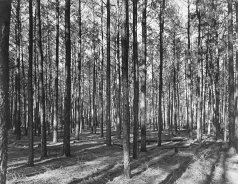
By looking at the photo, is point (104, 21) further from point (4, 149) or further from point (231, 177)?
point (4, 149)

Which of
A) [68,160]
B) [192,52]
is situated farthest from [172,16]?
[68,160]

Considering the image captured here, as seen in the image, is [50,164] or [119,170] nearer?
[119,170]

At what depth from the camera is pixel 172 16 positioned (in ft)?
89.9

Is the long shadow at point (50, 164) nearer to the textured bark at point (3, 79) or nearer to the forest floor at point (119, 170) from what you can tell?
the forest floor at point (119, 170)

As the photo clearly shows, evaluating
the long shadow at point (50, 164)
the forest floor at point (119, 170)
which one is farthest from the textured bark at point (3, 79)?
the long shadow at point (50, 164)

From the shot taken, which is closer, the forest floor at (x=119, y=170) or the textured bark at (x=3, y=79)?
the textured bark at (x=3, y=79)

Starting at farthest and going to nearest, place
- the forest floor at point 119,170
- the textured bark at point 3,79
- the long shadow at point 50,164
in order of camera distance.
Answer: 1. the long shadow at point 50,164
2. the forest floor at point 119,170
3. the textured bark at point 3,79

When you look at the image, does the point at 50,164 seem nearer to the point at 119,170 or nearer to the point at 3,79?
the point at 119,170

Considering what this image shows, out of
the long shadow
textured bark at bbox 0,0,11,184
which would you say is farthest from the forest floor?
textured bark at bbox 0,0,11,184

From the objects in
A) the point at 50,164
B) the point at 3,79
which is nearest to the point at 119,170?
the point at 50,164

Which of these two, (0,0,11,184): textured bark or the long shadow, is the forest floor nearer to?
the long shadow

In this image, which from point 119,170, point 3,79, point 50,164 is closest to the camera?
point 3,79

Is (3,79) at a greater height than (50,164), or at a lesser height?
greater

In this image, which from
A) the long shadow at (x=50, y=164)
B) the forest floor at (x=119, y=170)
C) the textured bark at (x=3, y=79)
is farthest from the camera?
the long shadow at (x=50, y=164)
